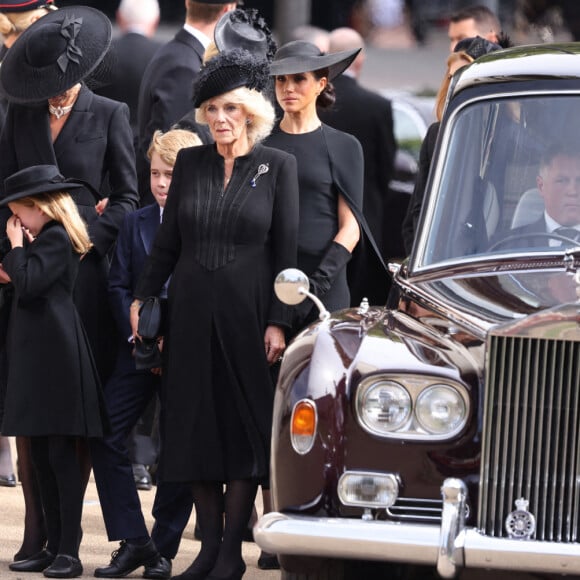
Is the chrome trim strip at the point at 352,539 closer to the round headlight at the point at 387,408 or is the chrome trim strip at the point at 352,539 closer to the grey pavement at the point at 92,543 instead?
the round headlight at the point at 387,408

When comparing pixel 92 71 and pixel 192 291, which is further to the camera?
pixel 92 71

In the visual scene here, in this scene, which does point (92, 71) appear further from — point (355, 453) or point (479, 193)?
point (355, 453)

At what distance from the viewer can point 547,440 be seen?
18.4ft

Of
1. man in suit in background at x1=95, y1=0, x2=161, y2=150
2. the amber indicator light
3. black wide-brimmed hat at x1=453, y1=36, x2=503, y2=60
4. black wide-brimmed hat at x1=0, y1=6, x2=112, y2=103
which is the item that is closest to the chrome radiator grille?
the amber indicator light

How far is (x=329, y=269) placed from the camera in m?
7.81

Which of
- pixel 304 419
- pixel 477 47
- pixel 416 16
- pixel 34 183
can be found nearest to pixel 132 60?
pixel 477 47

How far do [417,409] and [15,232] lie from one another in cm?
272

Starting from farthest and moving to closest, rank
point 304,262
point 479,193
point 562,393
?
point 304,262 < point 479,193 < point 562,393

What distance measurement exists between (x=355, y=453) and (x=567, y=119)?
2063 mm

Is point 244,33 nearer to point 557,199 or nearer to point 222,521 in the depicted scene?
point 557,199

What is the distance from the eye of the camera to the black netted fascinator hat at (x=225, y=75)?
7.43 metres

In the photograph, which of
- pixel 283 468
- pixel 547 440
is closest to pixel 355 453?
pixel 283 468

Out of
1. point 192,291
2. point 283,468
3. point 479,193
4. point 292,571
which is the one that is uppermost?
point 479,193

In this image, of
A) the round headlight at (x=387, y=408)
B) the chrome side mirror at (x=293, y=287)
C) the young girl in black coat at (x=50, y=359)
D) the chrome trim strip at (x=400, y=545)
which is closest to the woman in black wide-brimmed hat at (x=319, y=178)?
the young girl in black coat at (x=50, y=359)
